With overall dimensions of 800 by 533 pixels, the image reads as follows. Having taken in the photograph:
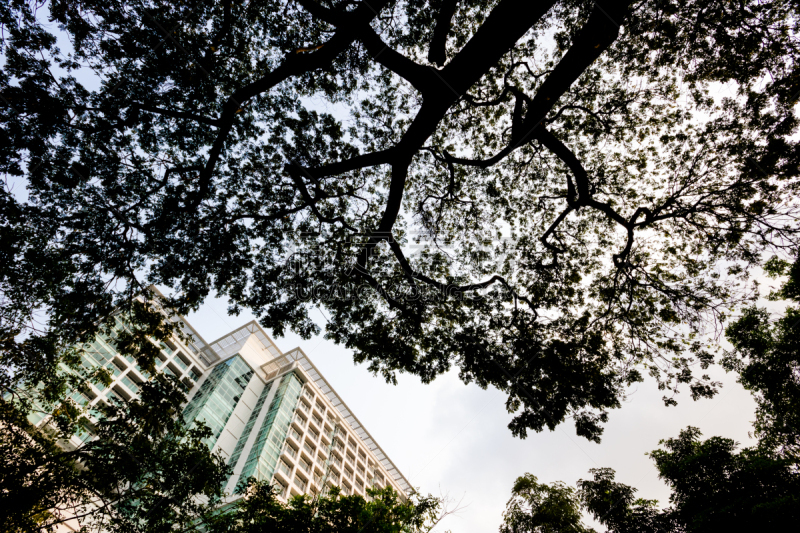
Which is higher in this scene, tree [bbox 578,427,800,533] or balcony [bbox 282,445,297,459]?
balcony [bbox 282,445,297,459]

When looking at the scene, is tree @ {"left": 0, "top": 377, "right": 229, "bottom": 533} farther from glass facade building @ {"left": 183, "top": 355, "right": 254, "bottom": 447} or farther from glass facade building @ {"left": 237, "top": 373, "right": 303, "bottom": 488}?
glass facade building @ {"left": 183, "top": 355, "right": 254, "bottom": 447}

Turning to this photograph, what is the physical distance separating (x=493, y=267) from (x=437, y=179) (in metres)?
3.24

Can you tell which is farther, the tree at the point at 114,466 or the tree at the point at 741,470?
the tree at the point at 741,470

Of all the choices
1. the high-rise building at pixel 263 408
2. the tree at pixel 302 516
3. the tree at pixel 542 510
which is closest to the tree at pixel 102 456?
the tree at pixel 302 516

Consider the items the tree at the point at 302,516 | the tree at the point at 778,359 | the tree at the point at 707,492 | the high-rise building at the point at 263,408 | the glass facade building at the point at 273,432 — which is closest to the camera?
the tree at the point at 707,492

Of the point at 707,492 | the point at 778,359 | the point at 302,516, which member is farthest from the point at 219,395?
the point at 778,359

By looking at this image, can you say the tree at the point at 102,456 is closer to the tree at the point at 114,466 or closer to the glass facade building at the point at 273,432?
the tree at the point at 114,466

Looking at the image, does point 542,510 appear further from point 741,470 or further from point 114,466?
point 114,466

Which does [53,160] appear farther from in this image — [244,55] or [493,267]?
[493,267]

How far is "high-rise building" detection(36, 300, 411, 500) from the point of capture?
2912 cm

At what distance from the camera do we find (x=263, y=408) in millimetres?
34750

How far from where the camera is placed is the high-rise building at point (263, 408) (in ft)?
95.6

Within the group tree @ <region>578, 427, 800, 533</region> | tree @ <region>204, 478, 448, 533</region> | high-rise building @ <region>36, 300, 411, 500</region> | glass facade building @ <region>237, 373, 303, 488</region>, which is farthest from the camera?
high-rise building @ <region>36, 300, 411, 500</region>

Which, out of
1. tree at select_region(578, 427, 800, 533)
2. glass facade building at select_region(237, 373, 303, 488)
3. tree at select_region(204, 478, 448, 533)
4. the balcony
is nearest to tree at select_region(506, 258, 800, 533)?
tree at select_region(578, 427, 800, 533)
